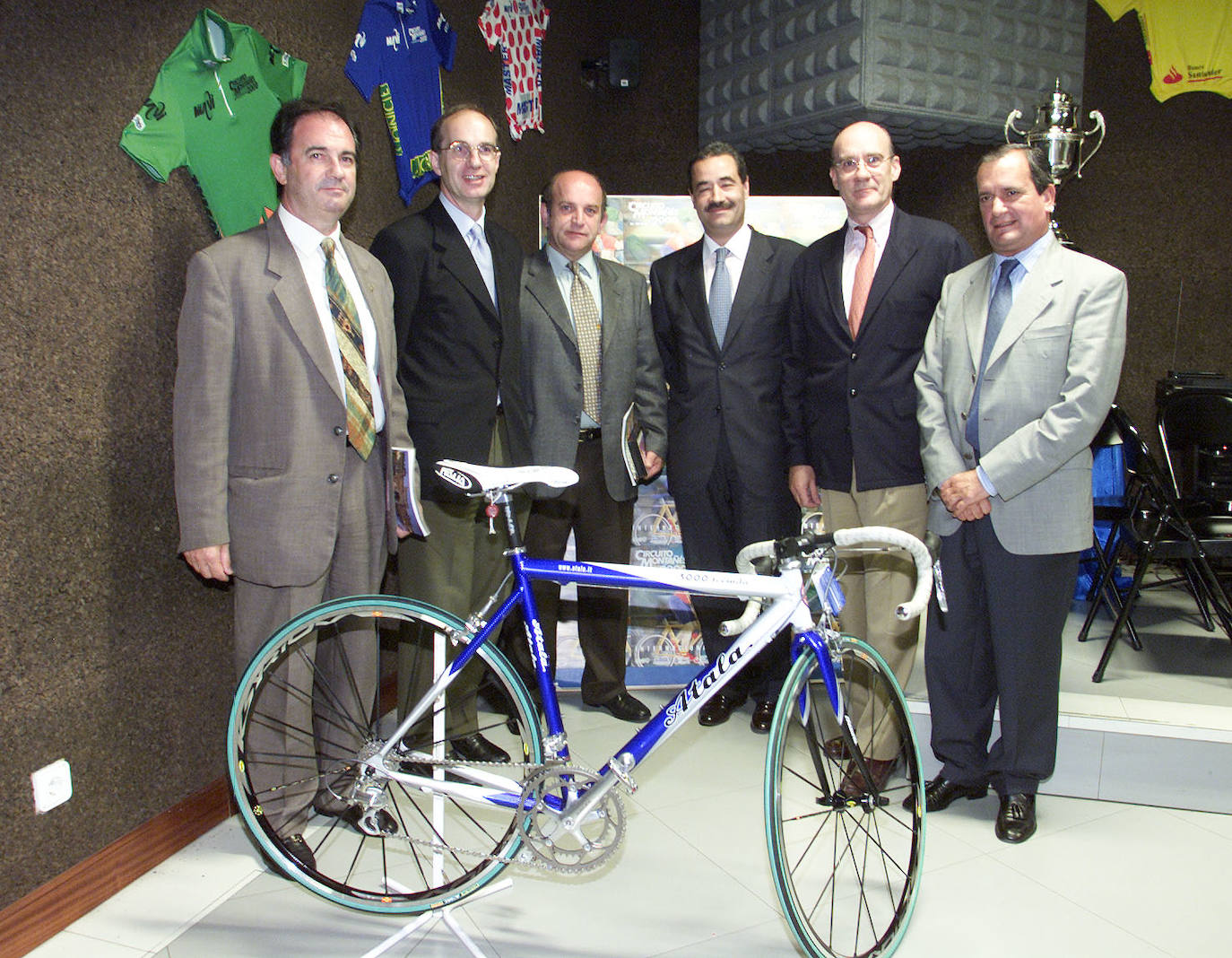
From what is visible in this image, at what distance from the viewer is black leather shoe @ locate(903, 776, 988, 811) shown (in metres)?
2.68

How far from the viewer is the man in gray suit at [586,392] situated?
297cm

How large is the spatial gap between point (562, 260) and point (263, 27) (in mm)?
1037

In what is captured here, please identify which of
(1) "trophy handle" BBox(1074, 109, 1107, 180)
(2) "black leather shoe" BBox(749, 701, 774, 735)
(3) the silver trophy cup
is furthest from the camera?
(3) the silver trophy cup

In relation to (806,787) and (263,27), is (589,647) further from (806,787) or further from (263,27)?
(263,27)

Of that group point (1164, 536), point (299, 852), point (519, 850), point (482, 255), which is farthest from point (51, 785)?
point (1164, 536)

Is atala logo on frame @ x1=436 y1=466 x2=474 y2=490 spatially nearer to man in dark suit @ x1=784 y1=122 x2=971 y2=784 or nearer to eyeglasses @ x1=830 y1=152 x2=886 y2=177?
man in dark suit @ x1=784 y1=122 x2=971 y2=784

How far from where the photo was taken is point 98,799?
7.27 feet

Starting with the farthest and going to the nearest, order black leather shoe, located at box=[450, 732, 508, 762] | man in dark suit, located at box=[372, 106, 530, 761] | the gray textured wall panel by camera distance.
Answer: the gray textured wall panel → black leather shoe, located at box=[450, 732, 508, 762] → man in dark suit, located at box=[372, 106, 530, 761]

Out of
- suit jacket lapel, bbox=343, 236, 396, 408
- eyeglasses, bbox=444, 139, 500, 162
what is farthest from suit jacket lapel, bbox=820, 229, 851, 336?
suit jacket lapel, bbox=343, 236, 396, 408

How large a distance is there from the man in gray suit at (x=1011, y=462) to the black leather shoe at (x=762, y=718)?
67 cm

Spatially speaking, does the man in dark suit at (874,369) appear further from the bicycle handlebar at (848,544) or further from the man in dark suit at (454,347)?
the man in dark suit at (454,347)

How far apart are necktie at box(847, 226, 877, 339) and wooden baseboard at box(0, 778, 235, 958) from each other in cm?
212

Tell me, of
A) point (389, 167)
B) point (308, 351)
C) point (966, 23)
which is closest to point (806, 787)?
point (308, 351)

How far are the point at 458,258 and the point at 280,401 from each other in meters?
0.68
